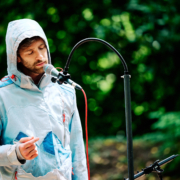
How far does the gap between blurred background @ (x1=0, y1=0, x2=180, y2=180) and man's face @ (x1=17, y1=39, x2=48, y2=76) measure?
7.56 ft

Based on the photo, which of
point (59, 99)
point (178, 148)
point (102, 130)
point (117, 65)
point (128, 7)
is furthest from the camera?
point (102, 130)

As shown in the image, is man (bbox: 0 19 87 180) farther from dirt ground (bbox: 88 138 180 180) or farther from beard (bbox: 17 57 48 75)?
dirt ground (bbox: 88 138 180 180)

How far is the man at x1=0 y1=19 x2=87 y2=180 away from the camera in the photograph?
1.43 meters

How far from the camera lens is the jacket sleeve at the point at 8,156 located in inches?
52.7

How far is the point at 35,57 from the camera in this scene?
5.11 feet

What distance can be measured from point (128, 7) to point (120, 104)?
5.51ft

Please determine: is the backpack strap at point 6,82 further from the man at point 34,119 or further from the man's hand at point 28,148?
the man's hand at point 28,148

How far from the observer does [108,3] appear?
156 inches

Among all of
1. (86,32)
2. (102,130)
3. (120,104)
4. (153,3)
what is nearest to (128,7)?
(153,3)

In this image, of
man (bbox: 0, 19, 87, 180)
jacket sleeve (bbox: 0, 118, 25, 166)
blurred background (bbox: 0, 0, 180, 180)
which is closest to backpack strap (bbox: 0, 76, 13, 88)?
man (bbox: 0, 19, 87, 180)

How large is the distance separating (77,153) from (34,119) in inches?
14.7

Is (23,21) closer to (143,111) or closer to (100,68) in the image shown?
(100,68)

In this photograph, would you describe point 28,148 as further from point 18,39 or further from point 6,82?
point 18,39

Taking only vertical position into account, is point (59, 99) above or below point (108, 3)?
below
